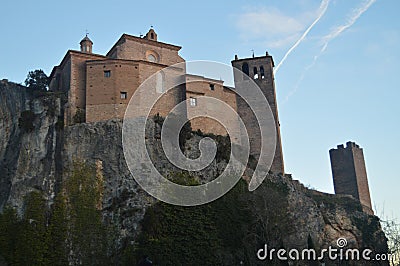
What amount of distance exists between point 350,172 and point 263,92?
14.3m

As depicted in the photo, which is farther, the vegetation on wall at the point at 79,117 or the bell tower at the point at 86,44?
the bell tower at the point at 86,44

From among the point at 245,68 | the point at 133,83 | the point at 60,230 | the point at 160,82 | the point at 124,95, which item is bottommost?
the point at 60,230

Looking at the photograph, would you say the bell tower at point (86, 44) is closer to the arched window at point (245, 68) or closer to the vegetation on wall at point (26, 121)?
the vegetation on wall at point (26, 121)

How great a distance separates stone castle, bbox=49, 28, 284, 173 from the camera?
129ft

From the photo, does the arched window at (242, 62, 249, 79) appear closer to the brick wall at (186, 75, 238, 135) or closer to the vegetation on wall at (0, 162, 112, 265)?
the brick wall at (186, 75, 238, 135)

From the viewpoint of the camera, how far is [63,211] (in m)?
34.5

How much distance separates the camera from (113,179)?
36625 mm

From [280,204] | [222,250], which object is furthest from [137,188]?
[280,204]

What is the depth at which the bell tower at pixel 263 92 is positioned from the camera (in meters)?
45.6

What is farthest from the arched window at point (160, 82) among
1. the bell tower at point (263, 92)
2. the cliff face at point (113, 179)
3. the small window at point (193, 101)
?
the bell tower at point (263, 92)

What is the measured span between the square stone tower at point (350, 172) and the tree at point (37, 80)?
3174 cm

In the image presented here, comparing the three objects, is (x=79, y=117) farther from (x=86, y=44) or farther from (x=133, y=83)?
(x=86, y=44)

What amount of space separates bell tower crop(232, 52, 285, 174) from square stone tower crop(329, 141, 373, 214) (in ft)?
39.2

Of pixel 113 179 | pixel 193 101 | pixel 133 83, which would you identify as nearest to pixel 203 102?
pixel 193 101
